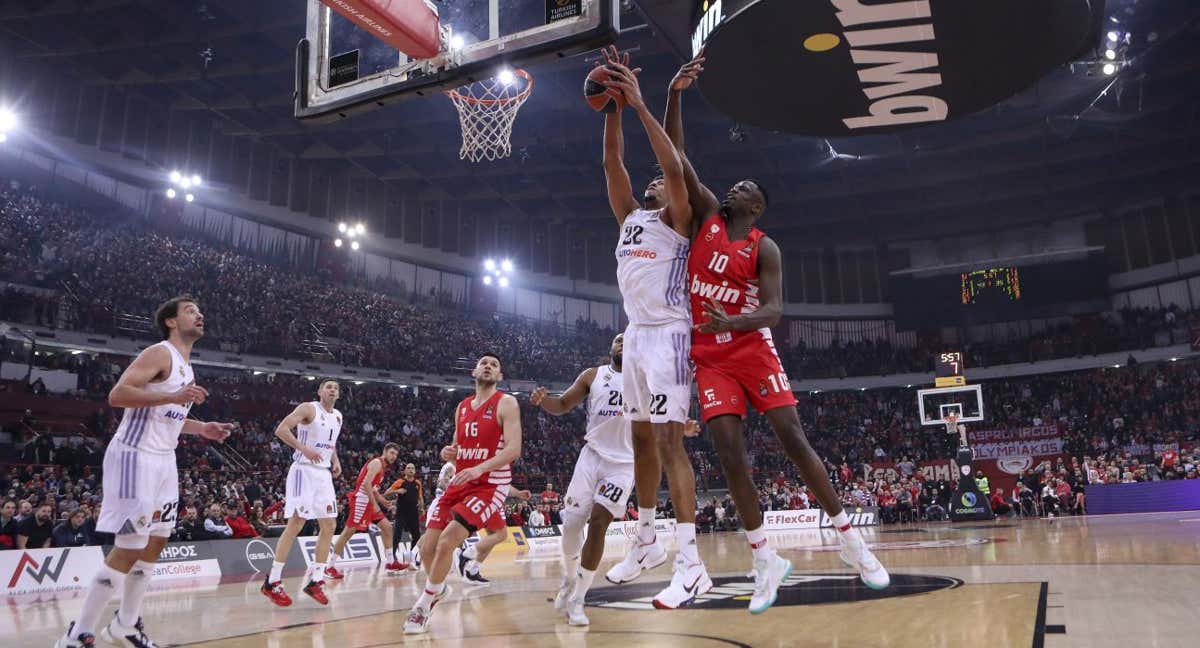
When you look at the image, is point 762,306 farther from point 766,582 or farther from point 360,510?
point 360,510

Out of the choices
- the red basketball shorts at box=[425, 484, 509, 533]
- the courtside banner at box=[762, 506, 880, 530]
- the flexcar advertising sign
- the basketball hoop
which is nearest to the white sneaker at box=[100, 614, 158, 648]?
the red basketball shorts at box=[425, 484, 509, 533]

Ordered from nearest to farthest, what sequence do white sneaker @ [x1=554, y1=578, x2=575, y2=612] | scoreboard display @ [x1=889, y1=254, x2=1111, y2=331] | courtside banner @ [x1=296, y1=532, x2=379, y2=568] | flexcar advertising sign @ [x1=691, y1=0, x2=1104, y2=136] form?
white sneaker @ [x1=554, y1=578, x2=575, y2=612] → flexcar advertising sign @ [x1=691, y1=0, x2=1104, y2=136] → courtside banner @ [x1=296, y1=532, x2=379, y2=568] → scoreboard display @ [x1=889, y1=254, x2=1111, y2=331]

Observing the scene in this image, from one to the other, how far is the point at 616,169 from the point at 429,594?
9.48 feet

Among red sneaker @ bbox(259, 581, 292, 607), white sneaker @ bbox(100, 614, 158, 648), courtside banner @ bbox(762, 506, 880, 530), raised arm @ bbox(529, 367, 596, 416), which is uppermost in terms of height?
raised arm @ bbox(529, 367, 596, 416)

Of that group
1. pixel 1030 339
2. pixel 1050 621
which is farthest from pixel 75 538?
pixel 1030 339

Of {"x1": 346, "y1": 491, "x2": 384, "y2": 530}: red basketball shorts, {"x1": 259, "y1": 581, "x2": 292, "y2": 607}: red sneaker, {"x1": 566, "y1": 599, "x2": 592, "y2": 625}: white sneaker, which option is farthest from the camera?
{"x1": 346, "y1": 491, "x2": 384, "y2": 530}: red basketball shorts

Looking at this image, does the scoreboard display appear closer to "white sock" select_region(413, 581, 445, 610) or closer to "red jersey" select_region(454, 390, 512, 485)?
"red jersey" select_region(454, 390, 512, 485)

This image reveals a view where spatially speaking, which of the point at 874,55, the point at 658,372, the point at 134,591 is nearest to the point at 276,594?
the point at 134,591

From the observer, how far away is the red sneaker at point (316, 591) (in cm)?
723

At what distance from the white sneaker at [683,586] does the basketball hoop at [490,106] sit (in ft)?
25.6

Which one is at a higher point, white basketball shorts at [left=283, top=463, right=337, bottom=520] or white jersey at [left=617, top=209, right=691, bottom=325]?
white jersey at [left=617, top=209, right=691, bottom=325]

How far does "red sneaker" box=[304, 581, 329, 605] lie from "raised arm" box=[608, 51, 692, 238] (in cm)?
482

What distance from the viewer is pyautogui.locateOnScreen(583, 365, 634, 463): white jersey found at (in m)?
6.13

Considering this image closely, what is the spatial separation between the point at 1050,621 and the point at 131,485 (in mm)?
5058
